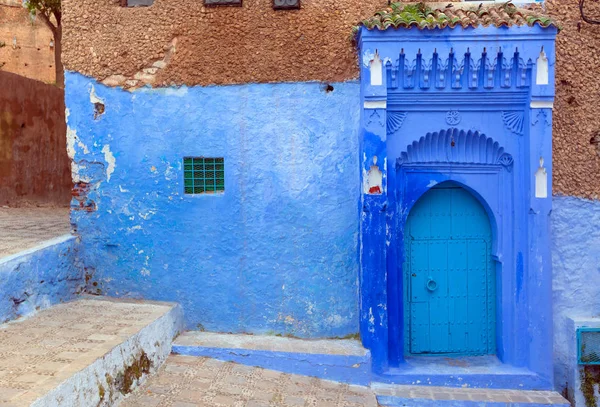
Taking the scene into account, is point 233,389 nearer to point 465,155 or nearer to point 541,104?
point 465,155

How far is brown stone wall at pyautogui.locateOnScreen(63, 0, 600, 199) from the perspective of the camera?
6.26 m

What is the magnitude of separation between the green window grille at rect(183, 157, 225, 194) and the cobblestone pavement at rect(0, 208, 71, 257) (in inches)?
68.2

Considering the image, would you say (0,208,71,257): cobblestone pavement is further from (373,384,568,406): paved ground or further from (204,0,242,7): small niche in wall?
(373,384,568,406): paved ground

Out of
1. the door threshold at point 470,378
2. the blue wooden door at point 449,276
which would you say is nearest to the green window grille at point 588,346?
the door threshold at point 470,378

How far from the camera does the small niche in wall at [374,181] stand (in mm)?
6020

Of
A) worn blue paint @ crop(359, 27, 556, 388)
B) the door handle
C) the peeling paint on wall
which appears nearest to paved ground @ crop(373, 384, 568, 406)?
worn blue paint @ crop(359, 27, 556, 388)

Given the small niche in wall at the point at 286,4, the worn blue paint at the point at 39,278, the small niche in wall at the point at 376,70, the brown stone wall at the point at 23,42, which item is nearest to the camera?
the worn blue paint at the point at 39,278

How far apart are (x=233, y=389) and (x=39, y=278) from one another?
218 centimetres

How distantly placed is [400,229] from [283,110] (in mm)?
1844

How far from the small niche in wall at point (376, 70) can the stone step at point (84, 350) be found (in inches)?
126

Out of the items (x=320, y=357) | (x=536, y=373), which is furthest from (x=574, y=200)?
(x=320, y=357)

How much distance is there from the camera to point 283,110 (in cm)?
627

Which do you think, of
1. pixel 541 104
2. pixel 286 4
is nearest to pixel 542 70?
pixel 541 104

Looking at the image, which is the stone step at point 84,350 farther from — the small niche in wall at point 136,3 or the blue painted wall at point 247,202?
the small niche in wall at point 136,3
